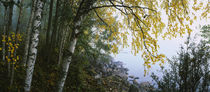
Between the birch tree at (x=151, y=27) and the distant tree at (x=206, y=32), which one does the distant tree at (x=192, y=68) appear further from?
the distant tree at (x=206, y=32)

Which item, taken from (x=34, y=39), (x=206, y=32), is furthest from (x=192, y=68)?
(x=34, y=39)

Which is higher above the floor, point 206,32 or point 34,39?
point 206,32

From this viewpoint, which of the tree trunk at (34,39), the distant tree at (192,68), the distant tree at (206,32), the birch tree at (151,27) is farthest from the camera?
the distant tree at (206,32)

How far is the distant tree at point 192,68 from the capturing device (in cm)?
466

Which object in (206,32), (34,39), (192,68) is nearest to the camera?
(34,39)

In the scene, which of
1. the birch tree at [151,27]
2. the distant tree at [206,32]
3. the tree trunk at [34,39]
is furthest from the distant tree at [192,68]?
the tree trunk at [34,39]

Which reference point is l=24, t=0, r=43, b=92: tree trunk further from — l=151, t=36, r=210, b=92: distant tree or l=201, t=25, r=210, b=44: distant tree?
l=201, t=25, r=210, b=44: distant tree

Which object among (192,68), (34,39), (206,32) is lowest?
(192,68)

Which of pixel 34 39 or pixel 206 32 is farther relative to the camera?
pixel 206 32

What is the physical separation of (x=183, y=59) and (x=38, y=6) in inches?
237

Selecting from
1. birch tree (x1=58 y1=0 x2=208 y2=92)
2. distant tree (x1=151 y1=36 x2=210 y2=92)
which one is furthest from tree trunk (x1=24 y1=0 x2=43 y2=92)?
distant tree (x1=151 y1=36 x2=210 y2=92)

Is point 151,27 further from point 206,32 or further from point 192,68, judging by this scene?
point 206,32

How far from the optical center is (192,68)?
4645mm

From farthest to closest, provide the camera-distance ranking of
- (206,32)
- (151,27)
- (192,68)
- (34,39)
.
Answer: (206,32) → (192,68) → (34,39) → (151,27)
